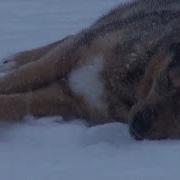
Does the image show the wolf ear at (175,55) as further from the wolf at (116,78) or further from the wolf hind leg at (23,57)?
the wolf hind leg at (23,57)

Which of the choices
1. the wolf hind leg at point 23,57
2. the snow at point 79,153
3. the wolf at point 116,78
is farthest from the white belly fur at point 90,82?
the wolf hind leg at point 23,57

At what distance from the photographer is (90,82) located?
4168 millimetres

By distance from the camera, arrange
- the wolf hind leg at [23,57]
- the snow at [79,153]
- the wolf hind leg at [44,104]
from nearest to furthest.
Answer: the snow at [79,153] → the wolf hind leg at [44,104] → the wolf hind leg at [23,57]

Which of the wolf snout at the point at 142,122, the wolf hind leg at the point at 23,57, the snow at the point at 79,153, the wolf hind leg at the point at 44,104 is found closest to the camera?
the snow at the point at 79,153

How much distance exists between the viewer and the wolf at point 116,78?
3.54 metres

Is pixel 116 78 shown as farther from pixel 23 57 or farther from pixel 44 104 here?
pixel 23 57

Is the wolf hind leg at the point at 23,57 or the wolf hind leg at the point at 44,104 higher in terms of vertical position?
the wolf hind leg at the point at 44,104

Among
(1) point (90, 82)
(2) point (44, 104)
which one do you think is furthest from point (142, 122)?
(2) point (44, 104)

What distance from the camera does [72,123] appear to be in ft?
13.0

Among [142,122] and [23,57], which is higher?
[142,122]

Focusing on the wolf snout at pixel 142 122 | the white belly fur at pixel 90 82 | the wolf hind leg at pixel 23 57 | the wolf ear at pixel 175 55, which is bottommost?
the wolf hind leg at pixel 23 57

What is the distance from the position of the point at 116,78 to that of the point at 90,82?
23 cm

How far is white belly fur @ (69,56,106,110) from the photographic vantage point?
13.5 feet

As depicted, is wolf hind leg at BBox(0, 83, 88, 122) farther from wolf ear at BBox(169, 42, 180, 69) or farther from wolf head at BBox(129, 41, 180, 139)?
wolf ear at BBox(169, 42, 180, 69)
